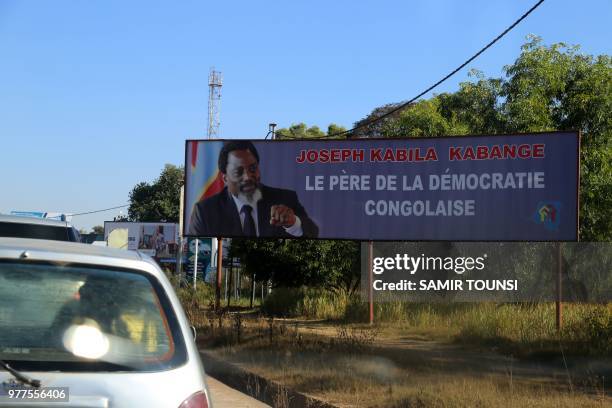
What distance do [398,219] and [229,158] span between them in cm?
436

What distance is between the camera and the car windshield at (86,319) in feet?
11.0

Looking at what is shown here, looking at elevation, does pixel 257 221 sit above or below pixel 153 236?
below

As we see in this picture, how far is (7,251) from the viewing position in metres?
3.45

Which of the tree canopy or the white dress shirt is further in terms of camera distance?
the tree canopy

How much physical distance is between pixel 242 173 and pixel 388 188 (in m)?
3.54

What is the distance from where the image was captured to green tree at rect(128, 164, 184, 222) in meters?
72.5

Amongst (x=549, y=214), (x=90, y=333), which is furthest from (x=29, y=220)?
(x=549, y=214)

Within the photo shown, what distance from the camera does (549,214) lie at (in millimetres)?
16188

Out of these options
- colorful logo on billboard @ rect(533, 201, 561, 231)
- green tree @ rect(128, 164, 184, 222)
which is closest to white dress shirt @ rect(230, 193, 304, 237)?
colorful logo on billboard @ rect(533, 201, 561, 231)

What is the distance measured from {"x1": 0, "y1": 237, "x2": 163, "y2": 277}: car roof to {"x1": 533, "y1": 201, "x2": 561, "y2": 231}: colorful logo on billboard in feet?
44.3

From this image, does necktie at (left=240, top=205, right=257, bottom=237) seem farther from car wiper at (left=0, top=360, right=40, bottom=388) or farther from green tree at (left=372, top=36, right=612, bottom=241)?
car wiper at (left=0, top=360, right=40, bottom=388)

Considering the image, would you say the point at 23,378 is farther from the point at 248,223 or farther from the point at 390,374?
the point at 248,223

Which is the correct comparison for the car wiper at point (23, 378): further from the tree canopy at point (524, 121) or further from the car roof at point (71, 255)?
the tree canopy at point (524, 121)

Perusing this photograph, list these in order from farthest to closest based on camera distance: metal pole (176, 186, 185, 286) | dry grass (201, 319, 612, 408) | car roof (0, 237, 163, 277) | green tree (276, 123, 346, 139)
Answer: green tree (276, 123, 346, 139) < metal pole (176, 186, 185, 286) < dry grass (201, 319, 612, 408) < car roof (0, 237, 163, 277)
